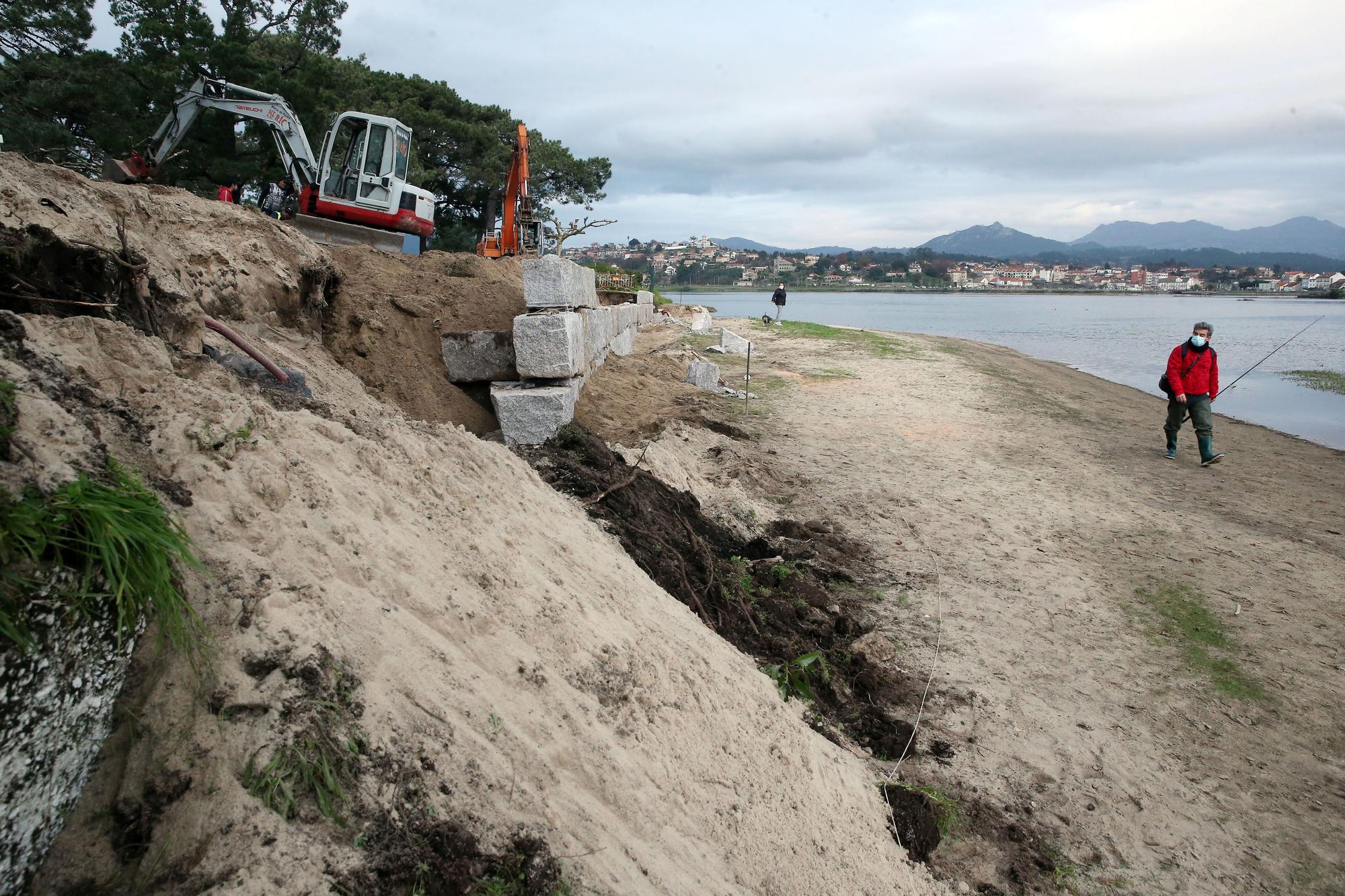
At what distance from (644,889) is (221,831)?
3.54ft

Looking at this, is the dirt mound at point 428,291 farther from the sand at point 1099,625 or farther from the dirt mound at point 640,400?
the sand at point 1099,625

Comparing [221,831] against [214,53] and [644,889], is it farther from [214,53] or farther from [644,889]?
[214,53]

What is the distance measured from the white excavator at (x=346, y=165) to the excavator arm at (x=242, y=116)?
0.04 ft

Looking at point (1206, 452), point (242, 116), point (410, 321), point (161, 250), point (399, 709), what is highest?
point (242, 116)

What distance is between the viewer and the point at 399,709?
6.72 ft

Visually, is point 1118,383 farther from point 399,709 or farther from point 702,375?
point 399,709

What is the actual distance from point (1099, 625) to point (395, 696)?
4797 millimetres

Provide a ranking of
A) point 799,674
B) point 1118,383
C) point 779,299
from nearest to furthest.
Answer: point 799,674
point 1118,383
point 779,299

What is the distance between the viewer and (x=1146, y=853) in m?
3.15

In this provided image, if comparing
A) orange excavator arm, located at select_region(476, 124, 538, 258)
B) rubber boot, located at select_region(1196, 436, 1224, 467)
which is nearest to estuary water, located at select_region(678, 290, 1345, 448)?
rubber boot, located at select_region(1196, 436, 1224, 467)

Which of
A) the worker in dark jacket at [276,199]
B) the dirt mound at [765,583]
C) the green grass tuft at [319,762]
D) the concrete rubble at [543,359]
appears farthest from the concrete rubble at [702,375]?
the green grass tuft at [319,762]

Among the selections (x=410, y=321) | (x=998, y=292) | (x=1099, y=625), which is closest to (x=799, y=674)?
(x=1099, y=625)

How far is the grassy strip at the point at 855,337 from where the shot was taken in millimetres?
19750

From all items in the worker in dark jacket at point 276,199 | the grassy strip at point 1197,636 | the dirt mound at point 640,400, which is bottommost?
the grassy strip at point 1197,636
